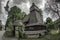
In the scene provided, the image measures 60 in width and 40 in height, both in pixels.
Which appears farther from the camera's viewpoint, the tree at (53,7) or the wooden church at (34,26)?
the tree at (53,7)

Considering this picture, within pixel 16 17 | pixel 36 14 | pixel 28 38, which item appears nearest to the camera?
pixel 28 38

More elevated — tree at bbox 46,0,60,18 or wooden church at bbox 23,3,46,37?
tree at bbox 46,0,60,18

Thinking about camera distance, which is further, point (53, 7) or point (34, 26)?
point (53, 7)

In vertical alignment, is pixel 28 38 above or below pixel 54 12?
below

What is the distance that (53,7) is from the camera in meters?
34.5

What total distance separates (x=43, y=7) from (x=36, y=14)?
14.2 m

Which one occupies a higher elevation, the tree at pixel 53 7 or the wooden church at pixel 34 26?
the tree at pixel 53 7

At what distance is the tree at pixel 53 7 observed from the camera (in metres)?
33.7

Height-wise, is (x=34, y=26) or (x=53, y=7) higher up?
(x=53, y=7)

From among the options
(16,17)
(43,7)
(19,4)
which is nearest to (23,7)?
(19,4)

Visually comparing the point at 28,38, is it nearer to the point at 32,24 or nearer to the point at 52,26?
the point at 52,26

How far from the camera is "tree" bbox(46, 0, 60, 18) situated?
33653mm

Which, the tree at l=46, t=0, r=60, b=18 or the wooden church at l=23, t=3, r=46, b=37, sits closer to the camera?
the wooden church at l=23, t=3, r=46, b=37

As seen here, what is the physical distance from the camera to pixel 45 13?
112ft
